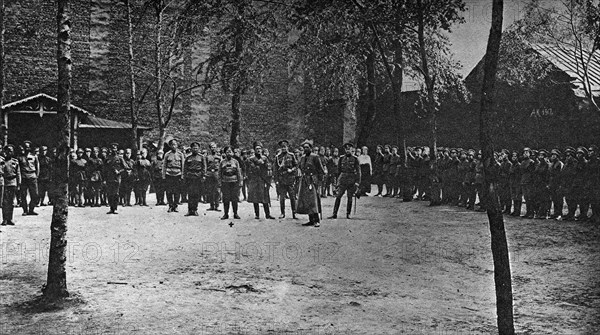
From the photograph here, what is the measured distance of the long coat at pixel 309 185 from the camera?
1131 centimetres

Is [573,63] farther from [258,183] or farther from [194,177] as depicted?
[194,177]

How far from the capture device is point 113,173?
14.2 metres

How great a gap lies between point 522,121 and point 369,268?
462 inches

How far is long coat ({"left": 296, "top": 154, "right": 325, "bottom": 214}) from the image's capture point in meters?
11.3

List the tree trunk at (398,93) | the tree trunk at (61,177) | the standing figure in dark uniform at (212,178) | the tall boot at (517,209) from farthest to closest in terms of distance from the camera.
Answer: the tree trunk at (398,93)
the standing figure in dark uniform at (212,178)
the tall boot at (517,209)
the tree trunk at (61,177)

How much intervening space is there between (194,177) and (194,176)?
0.17 ft

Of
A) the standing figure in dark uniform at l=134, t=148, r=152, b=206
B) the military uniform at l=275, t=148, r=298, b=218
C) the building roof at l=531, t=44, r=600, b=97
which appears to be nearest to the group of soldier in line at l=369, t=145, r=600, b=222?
the building roof at l=531, t=44, r=600, b=97

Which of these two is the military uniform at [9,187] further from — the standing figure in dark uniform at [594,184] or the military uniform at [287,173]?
the standing figure in dark uniform at [594,184]

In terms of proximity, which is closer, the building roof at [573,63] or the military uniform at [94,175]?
the military uniform at [94,175]

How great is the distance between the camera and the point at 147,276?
7523 mm

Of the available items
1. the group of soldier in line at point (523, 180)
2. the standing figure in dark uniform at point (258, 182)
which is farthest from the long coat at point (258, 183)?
the group of soldier in line at point (523, 180)

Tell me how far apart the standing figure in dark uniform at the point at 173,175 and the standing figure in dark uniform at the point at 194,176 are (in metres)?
0.37

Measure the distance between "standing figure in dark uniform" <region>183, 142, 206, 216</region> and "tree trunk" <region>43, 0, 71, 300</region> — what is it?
20.9 feet

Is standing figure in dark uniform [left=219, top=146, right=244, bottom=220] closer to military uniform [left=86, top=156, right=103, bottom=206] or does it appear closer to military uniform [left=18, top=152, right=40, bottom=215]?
military uniform [left=86, top=156, right=103, bottom=206]
